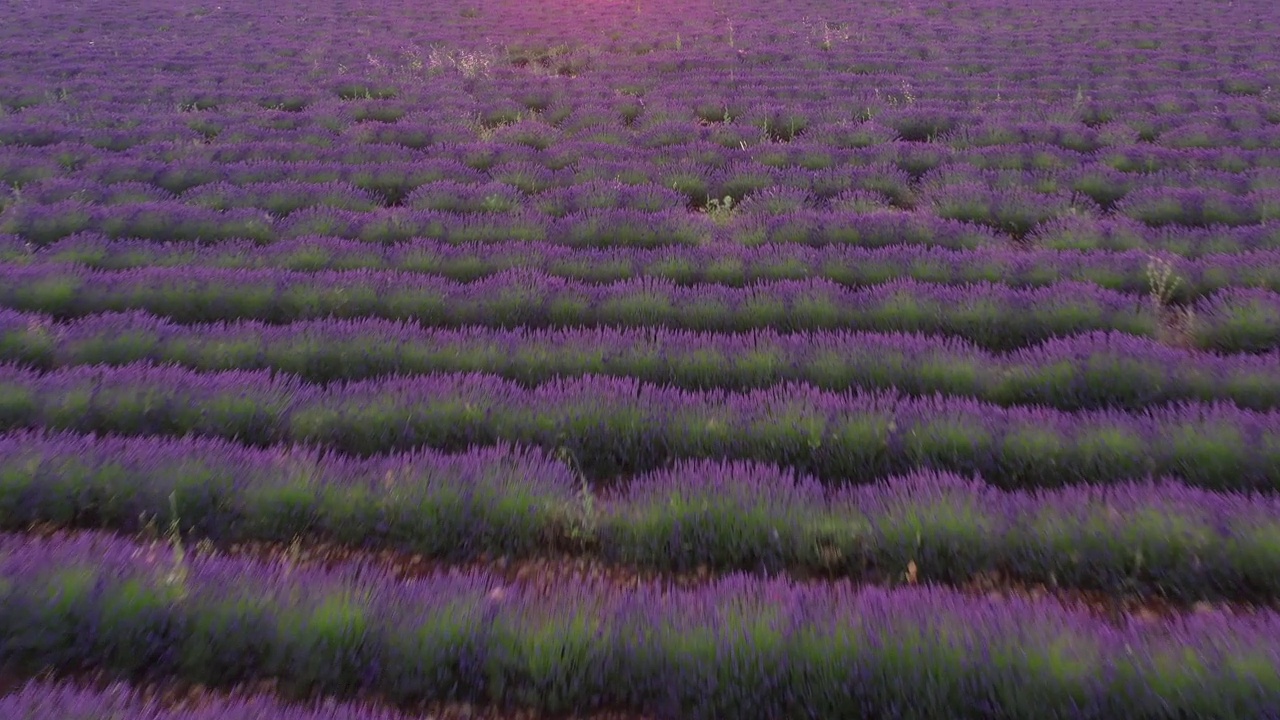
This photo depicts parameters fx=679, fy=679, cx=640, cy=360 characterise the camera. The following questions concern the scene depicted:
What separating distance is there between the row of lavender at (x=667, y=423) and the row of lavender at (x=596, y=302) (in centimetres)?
94

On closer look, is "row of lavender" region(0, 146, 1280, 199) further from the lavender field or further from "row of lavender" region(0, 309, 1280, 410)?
"row of lavender" region(0, 309, 1280, 410)

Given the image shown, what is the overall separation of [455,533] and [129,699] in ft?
3.77

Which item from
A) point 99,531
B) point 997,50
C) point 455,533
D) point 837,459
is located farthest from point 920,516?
point 997,50

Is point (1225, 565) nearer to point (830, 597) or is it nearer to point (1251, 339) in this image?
point (830, 597)

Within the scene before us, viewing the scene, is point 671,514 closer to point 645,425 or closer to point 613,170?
point 645,425

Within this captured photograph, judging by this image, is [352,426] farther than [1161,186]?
No

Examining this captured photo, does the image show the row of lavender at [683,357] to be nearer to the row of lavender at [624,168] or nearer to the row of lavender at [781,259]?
the row of lavender at [781,259]

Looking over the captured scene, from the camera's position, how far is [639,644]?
2.20 m

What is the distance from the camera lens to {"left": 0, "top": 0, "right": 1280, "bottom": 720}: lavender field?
2180 mm

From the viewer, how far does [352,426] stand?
136 inches

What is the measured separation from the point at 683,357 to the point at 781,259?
1.76 m

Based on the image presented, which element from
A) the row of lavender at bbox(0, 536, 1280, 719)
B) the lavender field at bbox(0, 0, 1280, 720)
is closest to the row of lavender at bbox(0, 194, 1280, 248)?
the lavender field at bbox(0, 0, 1280, 720)

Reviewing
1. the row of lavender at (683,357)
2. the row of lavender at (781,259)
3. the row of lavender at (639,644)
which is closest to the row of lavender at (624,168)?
the row of lavender at (781,259)

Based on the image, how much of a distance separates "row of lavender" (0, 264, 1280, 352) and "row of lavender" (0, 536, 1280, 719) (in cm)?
233
